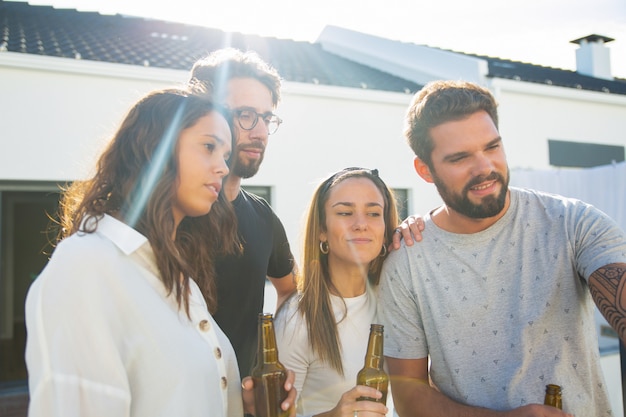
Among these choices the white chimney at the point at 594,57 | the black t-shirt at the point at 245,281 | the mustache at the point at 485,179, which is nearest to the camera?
the mustache at the point at 485,179

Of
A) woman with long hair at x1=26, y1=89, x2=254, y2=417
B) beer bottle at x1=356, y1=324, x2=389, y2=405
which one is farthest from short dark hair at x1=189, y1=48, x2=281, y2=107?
beer bottle at x1=356, y1=324, x2=389, y2=405

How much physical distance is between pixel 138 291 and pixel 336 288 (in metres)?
1.11

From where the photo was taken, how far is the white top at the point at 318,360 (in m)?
2.17

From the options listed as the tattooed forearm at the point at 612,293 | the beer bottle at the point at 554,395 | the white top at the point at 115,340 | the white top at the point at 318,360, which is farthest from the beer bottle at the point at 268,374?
the tattooed forearm at the point at 612,293

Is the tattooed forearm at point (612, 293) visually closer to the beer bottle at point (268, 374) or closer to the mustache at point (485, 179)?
the mustache at point (485, 179)

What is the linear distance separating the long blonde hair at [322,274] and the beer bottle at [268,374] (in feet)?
1.85

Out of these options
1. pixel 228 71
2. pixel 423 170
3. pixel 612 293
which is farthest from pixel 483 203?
pixel 228 71

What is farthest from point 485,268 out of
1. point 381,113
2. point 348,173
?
point 381,113

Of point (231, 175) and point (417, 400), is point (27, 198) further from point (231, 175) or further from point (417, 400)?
point (417, 400)

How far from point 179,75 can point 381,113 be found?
3.27 meters

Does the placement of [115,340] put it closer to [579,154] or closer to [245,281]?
[245,281]

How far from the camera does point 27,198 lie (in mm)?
10500

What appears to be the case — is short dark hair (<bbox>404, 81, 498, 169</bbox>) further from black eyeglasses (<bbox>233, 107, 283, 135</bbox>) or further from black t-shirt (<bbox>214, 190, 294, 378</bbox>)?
black t-shirt (<bbox>214, 190, 294, 378</bbox>)

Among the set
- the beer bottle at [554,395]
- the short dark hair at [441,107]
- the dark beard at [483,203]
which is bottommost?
the beer bottle at [554,395]
